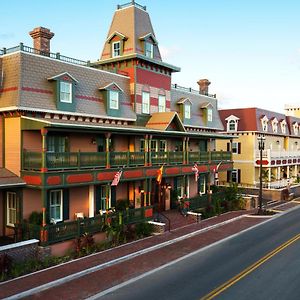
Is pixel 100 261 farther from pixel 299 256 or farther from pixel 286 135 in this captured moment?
pixel 286 135

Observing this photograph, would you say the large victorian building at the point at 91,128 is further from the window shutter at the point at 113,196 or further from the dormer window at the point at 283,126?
the dormer window at the point at 283,126

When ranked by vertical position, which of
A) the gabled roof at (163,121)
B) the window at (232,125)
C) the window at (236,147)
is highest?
the window at (232,125)

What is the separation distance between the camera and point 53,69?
21875 millimetres

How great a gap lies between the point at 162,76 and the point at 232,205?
12595 millimetres

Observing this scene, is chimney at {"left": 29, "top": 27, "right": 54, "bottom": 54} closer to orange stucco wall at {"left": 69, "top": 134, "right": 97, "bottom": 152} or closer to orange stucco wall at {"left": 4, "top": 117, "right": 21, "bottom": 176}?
orange stucco wall at {"left": 4, "top": 117, "right": 21, "bottom": 176}

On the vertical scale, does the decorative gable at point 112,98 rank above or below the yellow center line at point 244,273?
above

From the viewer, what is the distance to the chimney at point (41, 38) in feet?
74.0

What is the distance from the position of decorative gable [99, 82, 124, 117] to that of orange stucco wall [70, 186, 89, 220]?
5.59 m

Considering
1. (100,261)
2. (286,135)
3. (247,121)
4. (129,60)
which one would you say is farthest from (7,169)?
(286,135)

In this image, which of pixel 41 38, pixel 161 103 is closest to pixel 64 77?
pixel 41 38

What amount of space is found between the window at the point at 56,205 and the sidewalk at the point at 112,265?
3670mm

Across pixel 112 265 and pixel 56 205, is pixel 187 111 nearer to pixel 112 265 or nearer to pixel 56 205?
pixel 56 205

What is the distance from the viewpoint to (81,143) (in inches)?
884

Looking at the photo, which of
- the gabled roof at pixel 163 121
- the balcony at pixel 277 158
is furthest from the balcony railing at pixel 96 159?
the balcony at pixel 277 158
